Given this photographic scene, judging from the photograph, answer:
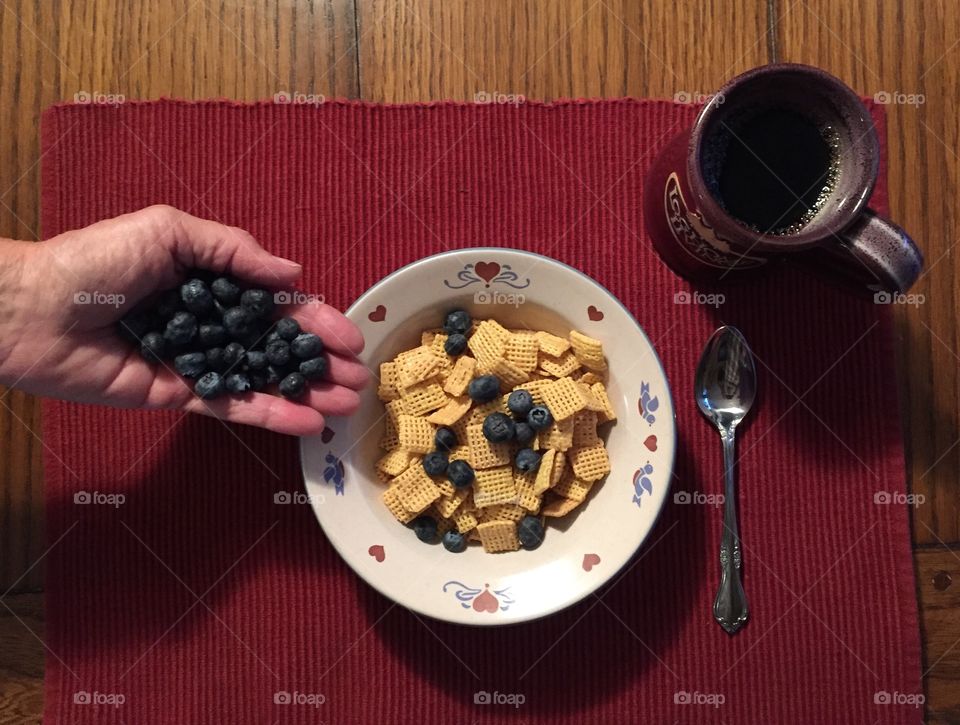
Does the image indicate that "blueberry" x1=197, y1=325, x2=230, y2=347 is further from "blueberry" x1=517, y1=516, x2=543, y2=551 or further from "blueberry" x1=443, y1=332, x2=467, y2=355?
"blueberry" x1=517, y1=516, x2=543, y2=551

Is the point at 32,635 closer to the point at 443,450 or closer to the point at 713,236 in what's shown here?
the point at 443,450

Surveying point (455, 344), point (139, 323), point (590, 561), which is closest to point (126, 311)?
point (139, 323)

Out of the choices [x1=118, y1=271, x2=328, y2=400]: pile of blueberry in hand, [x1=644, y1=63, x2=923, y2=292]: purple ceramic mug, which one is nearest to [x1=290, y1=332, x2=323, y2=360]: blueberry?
[x1=118, y1=271, x2=328, y2=400]: pile of blueberry in hand

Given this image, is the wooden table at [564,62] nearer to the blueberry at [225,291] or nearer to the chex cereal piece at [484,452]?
the blueberry at [225,291]

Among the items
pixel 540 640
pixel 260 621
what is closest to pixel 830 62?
pixel 540 640

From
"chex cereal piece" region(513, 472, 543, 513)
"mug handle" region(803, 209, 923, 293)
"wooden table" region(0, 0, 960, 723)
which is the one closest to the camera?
→ "mug handle" region(803, 209, 923, 293)
